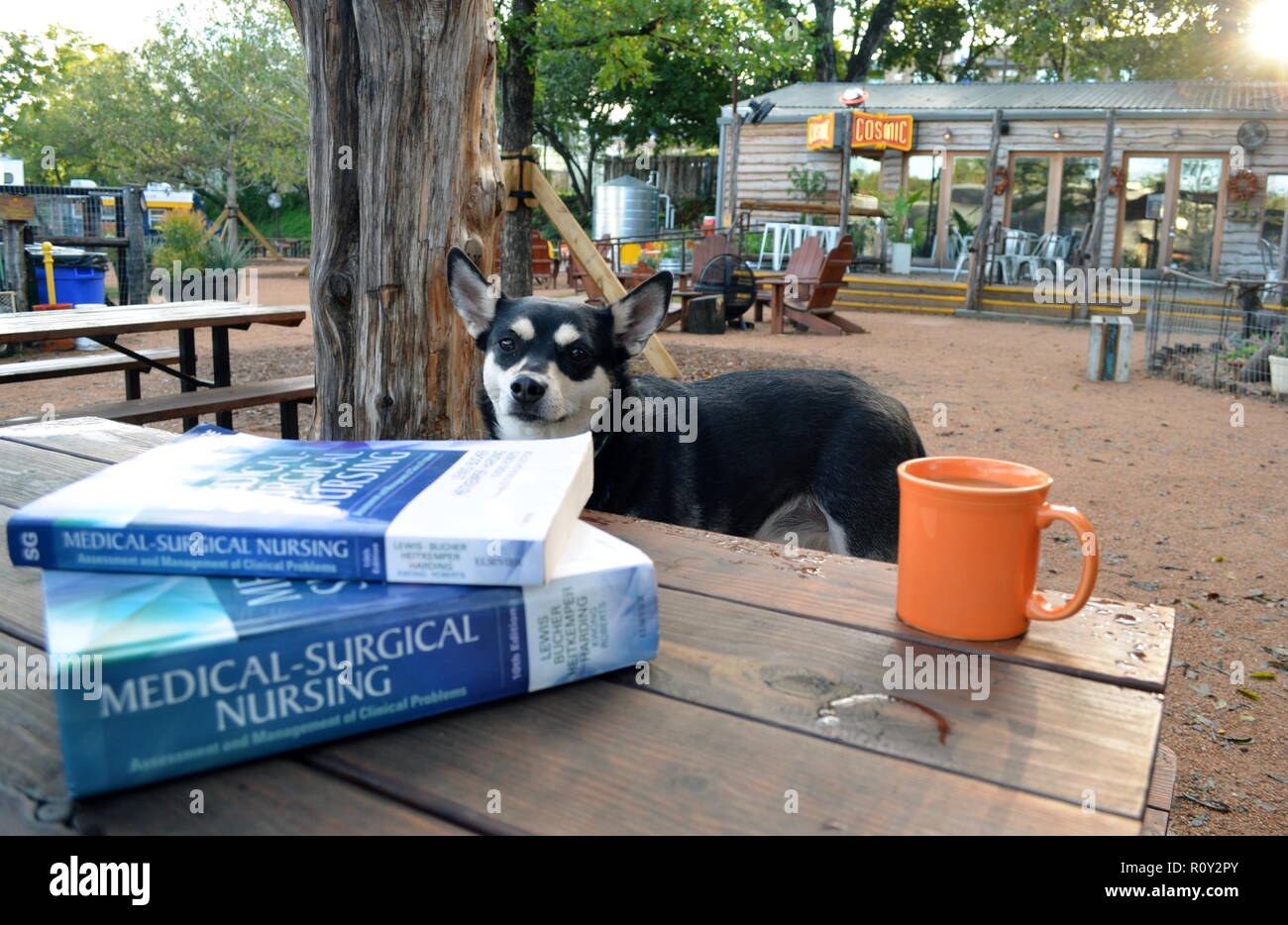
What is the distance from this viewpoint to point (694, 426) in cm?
321

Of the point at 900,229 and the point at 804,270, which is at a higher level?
the point at 900,229

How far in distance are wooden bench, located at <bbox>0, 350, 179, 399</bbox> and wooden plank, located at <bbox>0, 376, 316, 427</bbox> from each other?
0.49m

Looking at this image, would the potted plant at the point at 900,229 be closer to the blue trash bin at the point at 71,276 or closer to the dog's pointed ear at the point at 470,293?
the blue trash bin at the point at 71,276

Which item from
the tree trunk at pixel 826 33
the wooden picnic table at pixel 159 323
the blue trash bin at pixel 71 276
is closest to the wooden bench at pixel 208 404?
the wooden picnic table at pixel 159 323

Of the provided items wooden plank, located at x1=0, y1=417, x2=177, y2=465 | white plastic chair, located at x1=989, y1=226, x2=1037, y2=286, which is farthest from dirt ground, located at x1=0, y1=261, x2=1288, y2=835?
white plastic chair, located at x1=989, y1=226, x2=1037, y2=286

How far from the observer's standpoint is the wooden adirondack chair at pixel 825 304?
1481 cm

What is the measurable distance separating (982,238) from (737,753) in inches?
725

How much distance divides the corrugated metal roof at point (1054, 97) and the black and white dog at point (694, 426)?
2052 centimetres

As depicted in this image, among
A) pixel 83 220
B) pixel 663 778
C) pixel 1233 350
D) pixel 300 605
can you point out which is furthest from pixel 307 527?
pixel 83 220

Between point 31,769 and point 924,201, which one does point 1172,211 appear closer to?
point 924,201

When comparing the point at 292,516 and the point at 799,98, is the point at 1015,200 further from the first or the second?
the point at 292,516

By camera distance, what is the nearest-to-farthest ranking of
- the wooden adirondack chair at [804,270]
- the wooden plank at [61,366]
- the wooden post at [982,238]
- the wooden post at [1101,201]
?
the wooden plank at [61,366] → the wooden adirondack chair at [804,270] → the wooden post at [1101,201] → the wooden post at [982,238]

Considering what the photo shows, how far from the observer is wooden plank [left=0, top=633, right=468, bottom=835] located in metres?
0.79

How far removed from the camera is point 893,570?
142 centimetres
